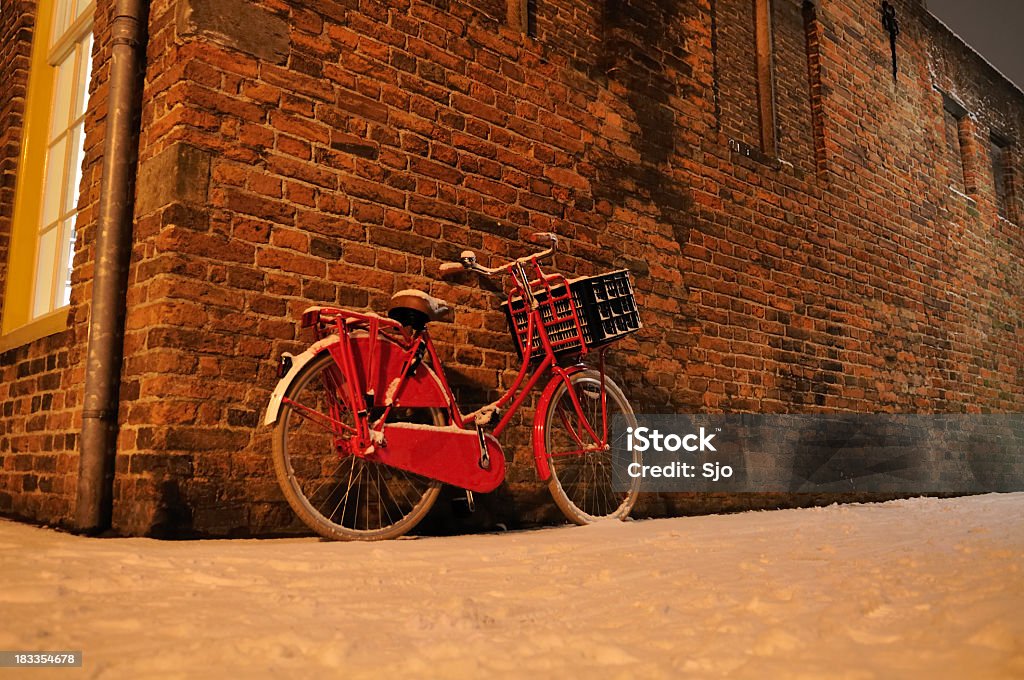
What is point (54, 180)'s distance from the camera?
438 centimetres

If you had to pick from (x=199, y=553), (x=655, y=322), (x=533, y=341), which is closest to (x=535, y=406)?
(x=533, y=341)

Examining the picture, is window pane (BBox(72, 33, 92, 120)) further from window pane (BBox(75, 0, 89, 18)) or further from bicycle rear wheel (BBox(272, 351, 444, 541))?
bicycle rear wheel (BBox(272, 351, 444, 541))

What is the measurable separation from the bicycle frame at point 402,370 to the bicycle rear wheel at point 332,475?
3.2 inches

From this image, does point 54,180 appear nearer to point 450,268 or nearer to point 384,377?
point 450,268

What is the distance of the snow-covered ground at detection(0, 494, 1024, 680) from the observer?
4.31ft

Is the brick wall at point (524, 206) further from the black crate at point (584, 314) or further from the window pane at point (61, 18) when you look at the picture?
the window pane at point (61, 18)

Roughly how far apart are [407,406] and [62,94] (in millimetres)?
3033

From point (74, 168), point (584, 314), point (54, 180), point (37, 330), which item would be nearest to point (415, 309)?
point (584, 314)

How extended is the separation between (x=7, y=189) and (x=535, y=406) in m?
3.39

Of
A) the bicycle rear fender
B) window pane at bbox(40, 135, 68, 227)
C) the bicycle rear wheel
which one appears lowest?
the bicycle rear wheel

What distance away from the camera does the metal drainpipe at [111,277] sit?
116 inches

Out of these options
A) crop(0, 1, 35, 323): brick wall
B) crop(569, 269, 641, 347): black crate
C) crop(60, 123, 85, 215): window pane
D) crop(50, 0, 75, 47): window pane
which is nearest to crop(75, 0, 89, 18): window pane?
crop(50, 0, 75, 47): window pane

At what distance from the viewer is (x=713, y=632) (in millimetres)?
1546
